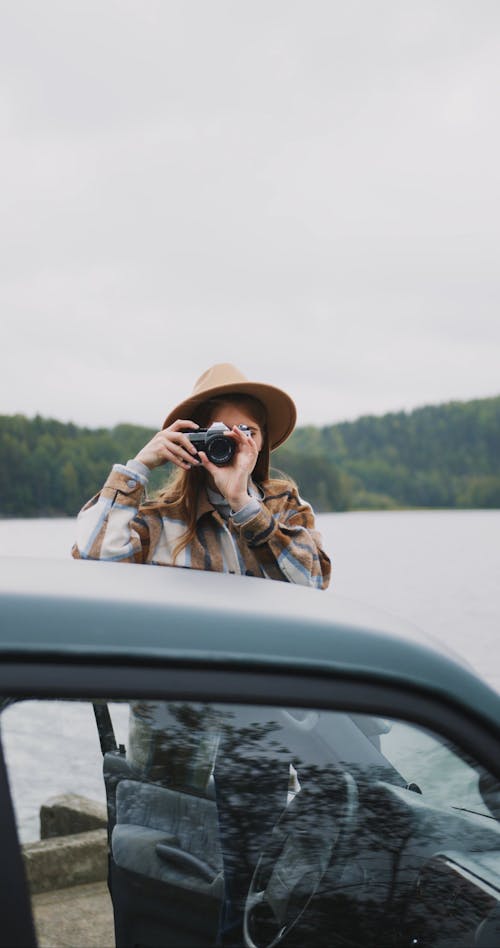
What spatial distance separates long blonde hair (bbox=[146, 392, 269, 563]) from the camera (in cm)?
290

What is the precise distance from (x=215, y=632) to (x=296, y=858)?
1.08ft

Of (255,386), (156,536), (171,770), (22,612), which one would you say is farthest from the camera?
(255,386)

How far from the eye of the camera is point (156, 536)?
116 inches

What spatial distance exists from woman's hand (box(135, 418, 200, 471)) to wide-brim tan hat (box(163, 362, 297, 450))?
12.0 inches

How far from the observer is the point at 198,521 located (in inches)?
115

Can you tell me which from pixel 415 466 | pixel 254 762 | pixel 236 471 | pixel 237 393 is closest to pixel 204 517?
pixel 236 471

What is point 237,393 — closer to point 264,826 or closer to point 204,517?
point 204,517

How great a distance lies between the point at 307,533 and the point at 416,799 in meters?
1.74

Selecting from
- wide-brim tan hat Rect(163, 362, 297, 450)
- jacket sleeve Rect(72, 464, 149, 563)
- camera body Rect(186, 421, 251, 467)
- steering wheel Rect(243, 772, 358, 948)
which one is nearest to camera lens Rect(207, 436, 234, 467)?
camera body Rect(186, 421, 251, 467)

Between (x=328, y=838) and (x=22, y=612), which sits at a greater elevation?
(x=22, y=612)

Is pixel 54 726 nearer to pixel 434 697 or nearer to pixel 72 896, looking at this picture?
pixel 72 896

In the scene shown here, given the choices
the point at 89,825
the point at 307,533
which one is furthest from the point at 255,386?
the point at 89,825

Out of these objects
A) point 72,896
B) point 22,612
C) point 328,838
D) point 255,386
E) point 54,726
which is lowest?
point 72,896

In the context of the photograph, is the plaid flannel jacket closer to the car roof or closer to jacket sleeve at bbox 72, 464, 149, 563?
jacket sleeve at bbox 72, 464, 149, 563
